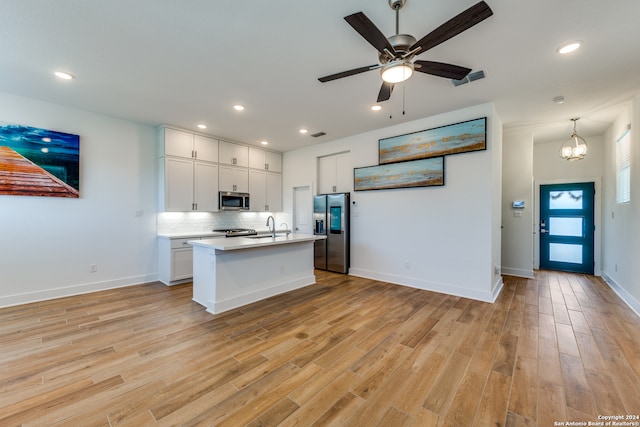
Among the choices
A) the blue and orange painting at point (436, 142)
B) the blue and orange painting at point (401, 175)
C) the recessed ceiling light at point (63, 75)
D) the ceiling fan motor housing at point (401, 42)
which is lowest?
the blue and orange painting at point (401, 175)

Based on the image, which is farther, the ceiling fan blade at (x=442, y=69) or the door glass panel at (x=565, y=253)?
the door glass panel at (x=565, y=253)

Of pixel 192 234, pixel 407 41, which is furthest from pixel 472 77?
pixel 192 234

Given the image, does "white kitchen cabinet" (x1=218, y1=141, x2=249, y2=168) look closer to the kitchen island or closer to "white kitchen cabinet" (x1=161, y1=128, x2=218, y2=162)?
"white kitchen cabinet" (x1=161, y1=128, x2=218, y2=162)

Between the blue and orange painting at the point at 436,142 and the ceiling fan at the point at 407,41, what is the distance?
1.86 m

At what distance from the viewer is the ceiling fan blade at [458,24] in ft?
5.39

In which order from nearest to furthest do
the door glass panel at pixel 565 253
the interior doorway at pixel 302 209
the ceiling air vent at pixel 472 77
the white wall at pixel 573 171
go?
the ceiling air vent at pixel 472 77
the white wall at pixel 573 171
the door glass panel at pixel 565 253
the interior doorway at pixel 302 209

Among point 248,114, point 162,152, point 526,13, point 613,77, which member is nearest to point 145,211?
point 162,152

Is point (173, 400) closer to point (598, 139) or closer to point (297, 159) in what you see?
point (297, 159)

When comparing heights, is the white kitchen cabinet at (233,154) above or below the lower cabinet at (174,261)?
above

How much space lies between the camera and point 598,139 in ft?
17.7

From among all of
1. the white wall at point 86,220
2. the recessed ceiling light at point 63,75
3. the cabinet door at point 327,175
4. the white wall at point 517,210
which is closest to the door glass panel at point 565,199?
the white wall at point 517,210

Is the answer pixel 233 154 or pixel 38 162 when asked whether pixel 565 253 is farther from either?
pixel 38 162

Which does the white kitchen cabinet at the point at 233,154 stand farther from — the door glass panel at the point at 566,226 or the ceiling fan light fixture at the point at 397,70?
the door glass panel at the point at 566,226

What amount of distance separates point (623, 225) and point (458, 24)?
4645 mm
